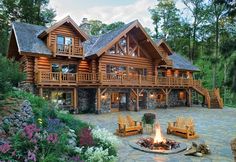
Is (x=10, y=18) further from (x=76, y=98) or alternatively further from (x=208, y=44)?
(x=208, y=44)

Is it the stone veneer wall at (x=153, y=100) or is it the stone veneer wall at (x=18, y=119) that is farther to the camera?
the stone veneer wall at (x=153, y=100)

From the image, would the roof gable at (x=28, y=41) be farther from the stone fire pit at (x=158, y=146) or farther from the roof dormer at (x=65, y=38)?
the stone fire pit at (x=158, y=146)

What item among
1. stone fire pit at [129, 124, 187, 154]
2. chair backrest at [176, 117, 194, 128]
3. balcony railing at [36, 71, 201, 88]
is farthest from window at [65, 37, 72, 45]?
stone fire pit at [129, 124, 187, 154]

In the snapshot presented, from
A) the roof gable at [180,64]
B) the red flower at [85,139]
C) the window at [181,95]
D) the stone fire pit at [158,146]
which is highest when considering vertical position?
the roof gable at [180,64]

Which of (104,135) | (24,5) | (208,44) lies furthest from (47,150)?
(208,44)

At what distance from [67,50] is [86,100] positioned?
5.30 meters

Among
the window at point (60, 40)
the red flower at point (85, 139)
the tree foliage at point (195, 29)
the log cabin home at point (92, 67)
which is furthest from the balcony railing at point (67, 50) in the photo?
the tree foliage at point (195, 29)

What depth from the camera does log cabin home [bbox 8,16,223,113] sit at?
21.1 meters

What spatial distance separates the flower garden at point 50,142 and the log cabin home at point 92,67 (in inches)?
488

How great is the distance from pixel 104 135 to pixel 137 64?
18.9 meters

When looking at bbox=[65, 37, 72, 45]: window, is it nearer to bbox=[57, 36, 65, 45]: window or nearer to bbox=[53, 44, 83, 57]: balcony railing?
bbox=[57, 36, 65, 45]: window

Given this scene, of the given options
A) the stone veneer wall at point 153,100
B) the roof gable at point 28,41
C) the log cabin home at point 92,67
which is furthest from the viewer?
the stone veneer wall at point 153,100

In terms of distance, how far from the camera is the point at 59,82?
20750 mm

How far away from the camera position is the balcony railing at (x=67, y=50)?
21141mm
